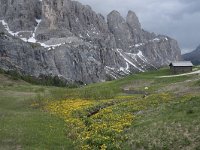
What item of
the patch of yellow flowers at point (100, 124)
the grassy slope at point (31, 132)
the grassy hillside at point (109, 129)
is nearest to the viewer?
the grassy hillside at point (109, 129)

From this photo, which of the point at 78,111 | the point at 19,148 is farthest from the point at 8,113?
the point at 19,148

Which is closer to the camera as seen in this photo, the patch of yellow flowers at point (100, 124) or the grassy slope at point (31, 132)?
the patch of yellow flowers at point (100, 124)

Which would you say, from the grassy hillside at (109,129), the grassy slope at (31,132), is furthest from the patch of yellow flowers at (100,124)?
the grassy slope at (31,132)

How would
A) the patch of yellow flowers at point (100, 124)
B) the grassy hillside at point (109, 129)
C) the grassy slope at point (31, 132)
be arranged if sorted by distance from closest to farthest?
1. the grassy hillside at point (109, 129)
2. the patch of yellow flowers at point (100, 124)
3. the grassy slope at point (31, 132)

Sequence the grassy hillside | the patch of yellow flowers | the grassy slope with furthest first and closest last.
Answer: the grassy slope, the patch of yellow flowers, the grassy hillside

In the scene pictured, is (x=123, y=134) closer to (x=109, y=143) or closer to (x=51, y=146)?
(x=109, y=143)

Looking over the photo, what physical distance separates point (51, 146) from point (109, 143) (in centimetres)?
448

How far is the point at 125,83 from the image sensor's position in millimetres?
105500

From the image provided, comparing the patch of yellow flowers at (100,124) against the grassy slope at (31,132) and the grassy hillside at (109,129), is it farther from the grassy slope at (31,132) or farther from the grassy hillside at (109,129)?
the grassy slope at (31,132)

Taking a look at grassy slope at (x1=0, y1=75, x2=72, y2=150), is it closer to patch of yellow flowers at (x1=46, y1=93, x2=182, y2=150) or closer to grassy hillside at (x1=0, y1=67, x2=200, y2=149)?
grassy hillside at (x1=0, y1=67, x2=200, y2=149)

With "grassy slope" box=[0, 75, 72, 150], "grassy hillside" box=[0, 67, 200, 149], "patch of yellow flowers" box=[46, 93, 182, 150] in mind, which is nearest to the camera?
"grassy hillside" box=[0, 67, 200, 149]

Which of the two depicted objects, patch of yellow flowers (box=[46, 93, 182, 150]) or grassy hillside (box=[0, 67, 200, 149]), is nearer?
grassy hillside (box=[0, 67, 200, 149])

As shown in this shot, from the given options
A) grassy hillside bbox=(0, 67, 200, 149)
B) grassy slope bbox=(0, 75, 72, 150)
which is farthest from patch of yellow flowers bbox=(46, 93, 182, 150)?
grassy slope bbox=(0, 75, 72, 150)

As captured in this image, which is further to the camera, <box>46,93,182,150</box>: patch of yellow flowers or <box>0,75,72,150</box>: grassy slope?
<box>0,75,72,150</box>: grassy slope
